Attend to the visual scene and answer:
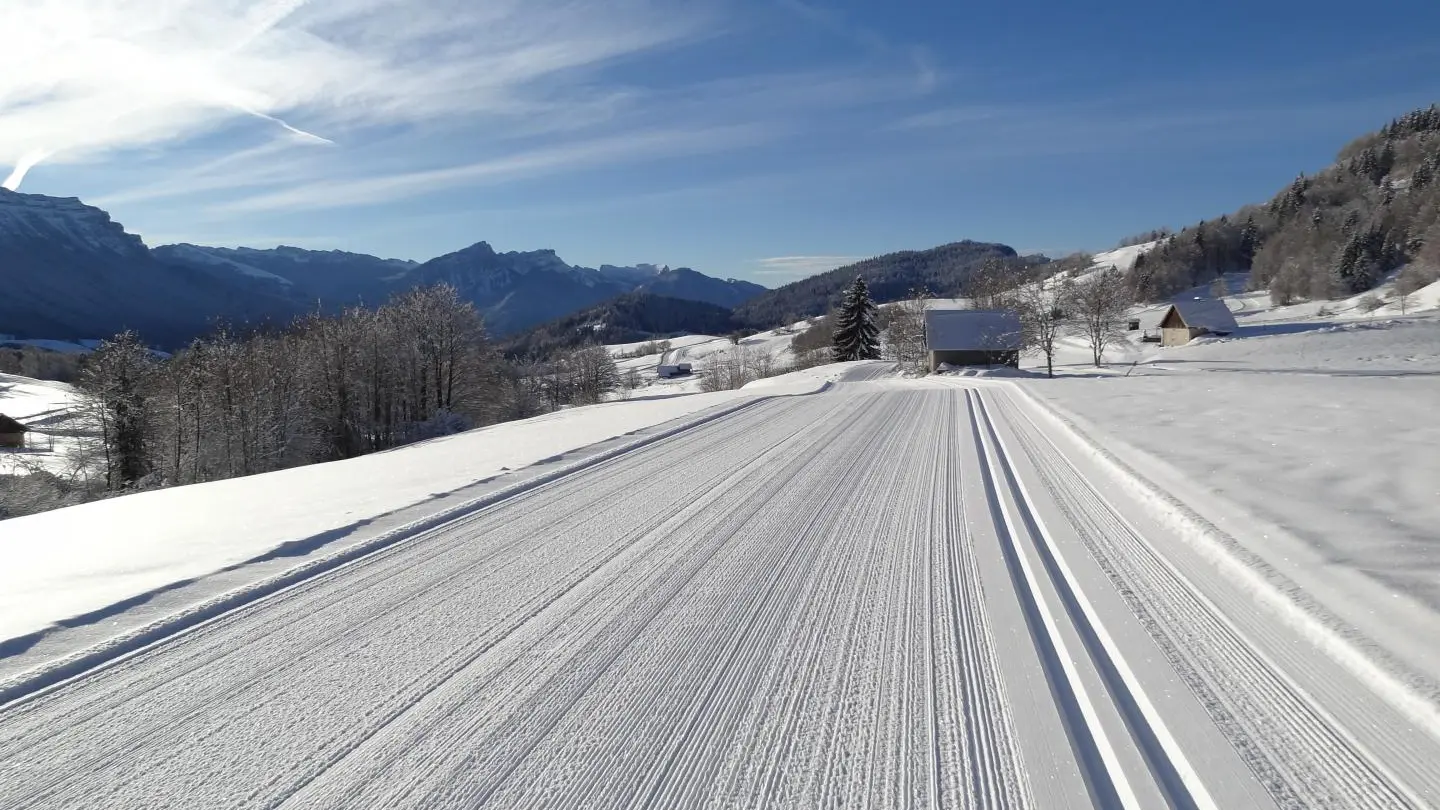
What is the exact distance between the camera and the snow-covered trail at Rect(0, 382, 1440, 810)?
111 inches

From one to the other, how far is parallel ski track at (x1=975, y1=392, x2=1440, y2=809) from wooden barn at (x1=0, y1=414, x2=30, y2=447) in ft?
238

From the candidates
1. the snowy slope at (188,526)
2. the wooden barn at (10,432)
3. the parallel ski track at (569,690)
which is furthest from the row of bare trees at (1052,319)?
the wooden barn at (10,432)

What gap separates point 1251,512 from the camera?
630 centimetres

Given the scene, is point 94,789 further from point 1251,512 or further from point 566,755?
point 1251,512

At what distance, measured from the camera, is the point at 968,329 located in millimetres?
51094

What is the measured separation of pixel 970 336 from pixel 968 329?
0.58 metres

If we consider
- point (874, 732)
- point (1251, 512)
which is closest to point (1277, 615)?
point (1251, 512)

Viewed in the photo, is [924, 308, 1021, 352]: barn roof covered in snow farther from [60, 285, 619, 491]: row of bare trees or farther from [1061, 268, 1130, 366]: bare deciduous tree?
[60, 285, 619, 491]: row of bare trees

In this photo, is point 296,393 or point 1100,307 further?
point 1100,307

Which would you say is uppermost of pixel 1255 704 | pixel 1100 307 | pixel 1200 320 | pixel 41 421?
pixel 1100 307

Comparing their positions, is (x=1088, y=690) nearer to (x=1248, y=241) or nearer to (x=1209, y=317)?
(x=1209, y=317)

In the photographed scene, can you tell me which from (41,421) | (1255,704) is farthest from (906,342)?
(41,421)

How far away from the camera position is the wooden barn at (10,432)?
52.0 meters

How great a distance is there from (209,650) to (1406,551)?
800cm
